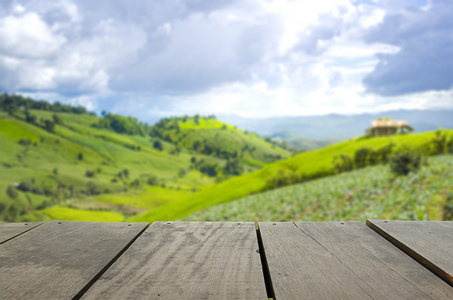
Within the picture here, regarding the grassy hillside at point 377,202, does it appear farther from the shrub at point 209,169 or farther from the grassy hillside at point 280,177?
the shrub at point 209,169

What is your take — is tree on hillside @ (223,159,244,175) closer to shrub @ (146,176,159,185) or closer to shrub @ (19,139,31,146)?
shrub @ (146,176,159,185)

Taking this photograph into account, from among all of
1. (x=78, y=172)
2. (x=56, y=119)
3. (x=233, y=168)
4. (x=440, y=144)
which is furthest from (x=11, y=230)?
(x=56, y=119)

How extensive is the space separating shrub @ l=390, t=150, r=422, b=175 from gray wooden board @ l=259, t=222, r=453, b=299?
3039 centimetres

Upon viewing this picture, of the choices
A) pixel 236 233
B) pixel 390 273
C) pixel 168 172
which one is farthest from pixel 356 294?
pixel 168 172

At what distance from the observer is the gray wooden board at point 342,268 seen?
135 centimetres

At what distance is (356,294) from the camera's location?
4.37ft

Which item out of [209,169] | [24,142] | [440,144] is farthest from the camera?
[209,169]

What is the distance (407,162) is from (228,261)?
103 feet

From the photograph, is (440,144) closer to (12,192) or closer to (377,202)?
(377,202)

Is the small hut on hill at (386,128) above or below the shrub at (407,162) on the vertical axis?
above

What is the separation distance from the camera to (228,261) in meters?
1.64

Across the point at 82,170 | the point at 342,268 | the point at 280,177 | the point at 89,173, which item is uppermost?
the point at 342,268

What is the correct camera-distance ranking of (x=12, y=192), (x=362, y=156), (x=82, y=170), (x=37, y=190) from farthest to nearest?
(x=82, y=170) → (x=37, y=190) → (x=12, y=192) → (x=362, y=156)

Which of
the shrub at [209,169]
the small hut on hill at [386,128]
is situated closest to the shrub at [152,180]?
the shrub at [209,169]
